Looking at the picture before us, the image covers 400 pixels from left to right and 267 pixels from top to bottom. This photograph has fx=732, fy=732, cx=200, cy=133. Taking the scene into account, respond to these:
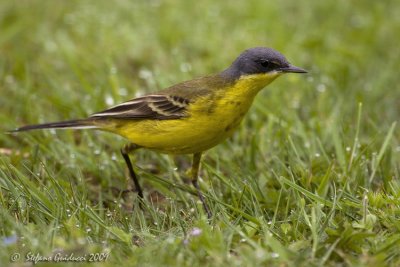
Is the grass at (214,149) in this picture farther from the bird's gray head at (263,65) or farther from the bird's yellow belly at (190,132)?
the bird's gray head at (263,65)

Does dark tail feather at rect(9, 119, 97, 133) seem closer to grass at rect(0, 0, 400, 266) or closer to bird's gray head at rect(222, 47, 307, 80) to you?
grass at rect(0, 0, 400, 266)

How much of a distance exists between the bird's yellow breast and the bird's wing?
5 centimetres

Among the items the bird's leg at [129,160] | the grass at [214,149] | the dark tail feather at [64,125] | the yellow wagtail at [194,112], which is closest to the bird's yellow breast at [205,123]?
the yellow wagtail at [194,112]

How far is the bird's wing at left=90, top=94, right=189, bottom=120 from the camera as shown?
18.9ft

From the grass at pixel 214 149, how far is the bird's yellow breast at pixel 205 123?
0.29 m

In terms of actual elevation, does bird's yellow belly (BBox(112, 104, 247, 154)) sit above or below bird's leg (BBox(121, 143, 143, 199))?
above

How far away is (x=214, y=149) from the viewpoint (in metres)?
6.56

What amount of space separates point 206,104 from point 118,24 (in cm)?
363

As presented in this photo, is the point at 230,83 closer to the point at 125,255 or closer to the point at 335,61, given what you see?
the point at 125,255

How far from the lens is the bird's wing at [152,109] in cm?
576

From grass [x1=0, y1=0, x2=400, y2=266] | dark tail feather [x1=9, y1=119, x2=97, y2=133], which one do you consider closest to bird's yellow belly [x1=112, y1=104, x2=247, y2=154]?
grass [x1=0, y1=0, x2=400, y2=266]

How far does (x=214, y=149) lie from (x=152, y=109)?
91 cm

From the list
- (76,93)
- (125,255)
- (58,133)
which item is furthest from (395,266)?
(76,93)

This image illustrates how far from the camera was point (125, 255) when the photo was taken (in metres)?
4.36
